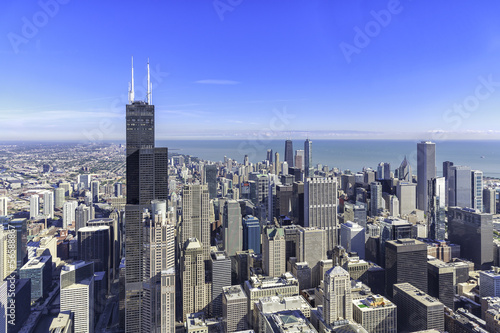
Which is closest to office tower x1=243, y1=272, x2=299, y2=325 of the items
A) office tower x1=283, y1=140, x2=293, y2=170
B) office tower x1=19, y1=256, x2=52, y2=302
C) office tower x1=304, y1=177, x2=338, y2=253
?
office tower x1=304, y1=177, x2=338, y2=253

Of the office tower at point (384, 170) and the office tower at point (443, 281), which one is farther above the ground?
the office tower at point (384, 170)

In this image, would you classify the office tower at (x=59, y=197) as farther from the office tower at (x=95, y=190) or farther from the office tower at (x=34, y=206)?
the office tower at (x=95, y=190)

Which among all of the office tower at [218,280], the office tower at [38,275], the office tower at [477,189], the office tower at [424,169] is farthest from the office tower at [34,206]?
the office tower at [424,169]

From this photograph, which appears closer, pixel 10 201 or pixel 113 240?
pixel 10 201

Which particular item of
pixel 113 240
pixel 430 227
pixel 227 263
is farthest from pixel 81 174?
pixel 430 227

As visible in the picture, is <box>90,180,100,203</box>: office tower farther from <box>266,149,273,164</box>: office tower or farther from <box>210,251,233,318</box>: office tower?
<box>266,149,273,164</box>: office tower

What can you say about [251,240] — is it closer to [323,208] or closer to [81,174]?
[323,208]
